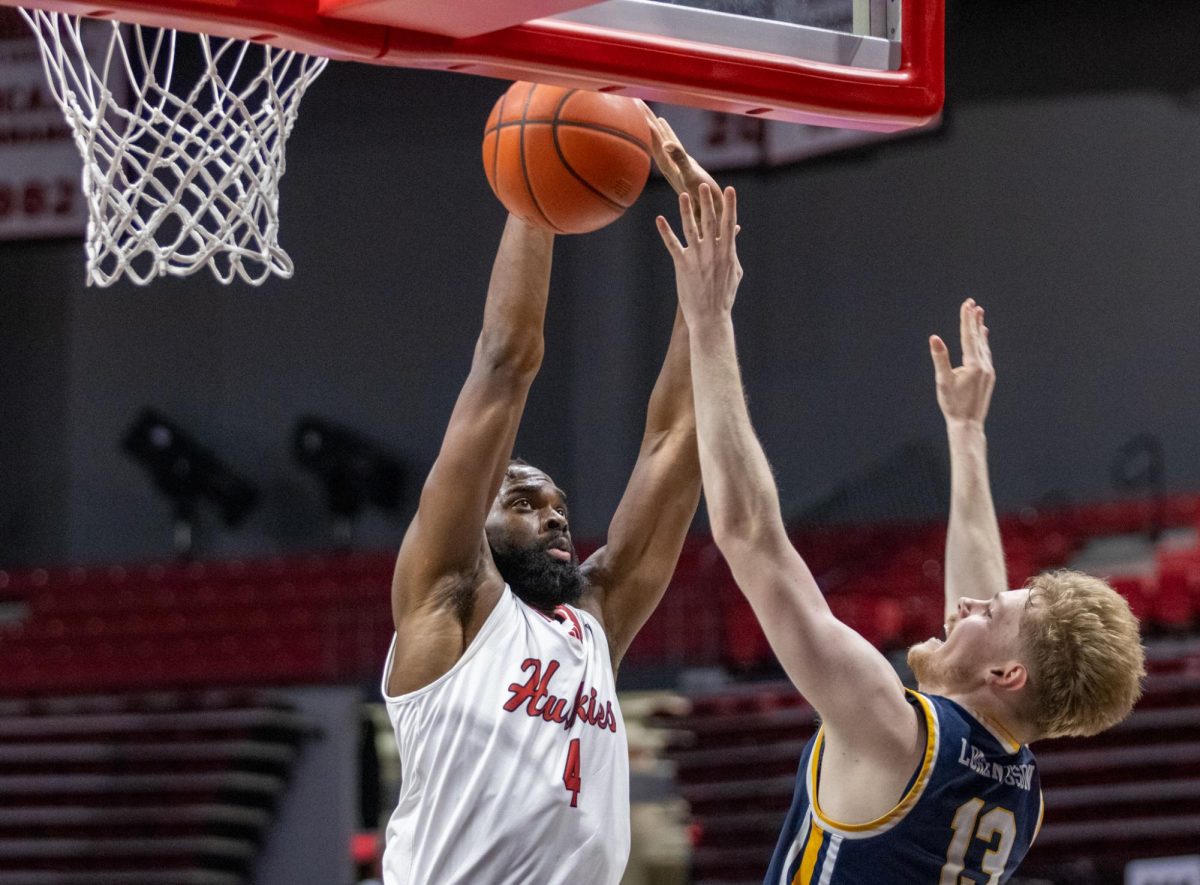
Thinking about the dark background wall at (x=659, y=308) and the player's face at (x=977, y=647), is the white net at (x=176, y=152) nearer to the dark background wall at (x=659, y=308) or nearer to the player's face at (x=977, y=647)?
the player's face at (x=977, y=647)

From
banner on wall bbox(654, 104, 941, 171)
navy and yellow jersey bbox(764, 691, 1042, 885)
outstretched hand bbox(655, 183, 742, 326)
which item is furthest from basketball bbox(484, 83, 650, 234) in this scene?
banner on wall bbox(654, 104, 941, 171)

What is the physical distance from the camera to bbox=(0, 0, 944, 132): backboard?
269 centimetres

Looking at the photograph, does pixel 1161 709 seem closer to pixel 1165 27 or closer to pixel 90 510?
pixel 1165 27

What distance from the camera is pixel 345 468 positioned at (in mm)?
13297

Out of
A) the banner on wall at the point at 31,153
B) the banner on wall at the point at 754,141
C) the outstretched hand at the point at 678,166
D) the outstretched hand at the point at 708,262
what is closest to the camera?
the outstretched hand at the point at 708,262

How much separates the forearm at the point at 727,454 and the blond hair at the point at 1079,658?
530 millimetres

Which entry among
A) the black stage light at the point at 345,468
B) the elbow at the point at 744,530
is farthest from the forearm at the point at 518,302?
the black stage light at the point at 345,468

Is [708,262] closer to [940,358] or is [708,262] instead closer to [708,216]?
[708,216]

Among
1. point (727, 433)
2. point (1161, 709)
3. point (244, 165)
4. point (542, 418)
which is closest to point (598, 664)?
point (727, 433)

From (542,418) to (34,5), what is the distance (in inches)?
426

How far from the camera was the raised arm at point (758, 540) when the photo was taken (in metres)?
2.72

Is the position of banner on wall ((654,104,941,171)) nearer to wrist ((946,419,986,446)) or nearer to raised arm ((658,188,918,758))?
wrist ((946,419,986,446))

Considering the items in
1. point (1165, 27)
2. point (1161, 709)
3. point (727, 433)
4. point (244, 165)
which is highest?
point (1165, 27)

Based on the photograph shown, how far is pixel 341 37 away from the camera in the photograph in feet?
9.00
